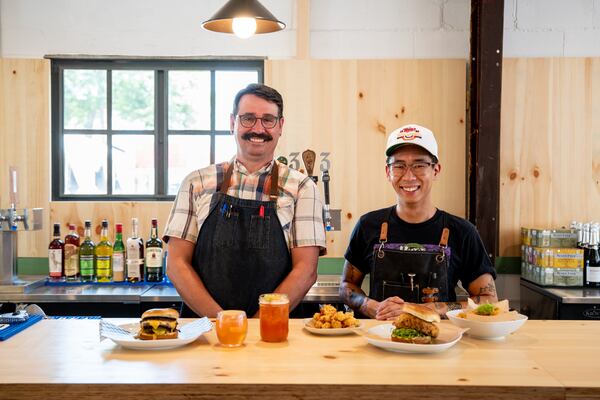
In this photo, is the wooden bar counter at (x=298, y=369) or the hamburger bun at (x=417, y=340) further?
the hamburger bun at (x=417, y=340)

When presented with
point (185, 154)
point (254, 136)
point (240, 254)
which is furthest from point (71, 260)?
point (254, 136)

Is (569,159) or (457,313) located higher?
(569,159)

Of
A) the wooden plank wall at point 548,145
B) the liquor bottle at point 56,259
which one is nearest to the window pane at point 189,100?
the liquor bottle at point 56,259

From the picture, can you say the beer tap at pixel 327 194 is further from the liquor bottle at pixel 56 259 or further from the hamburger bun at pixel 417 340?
the hamburger bun at pixel 417 340

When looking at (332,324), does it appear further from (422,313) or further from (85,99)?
(85,99)

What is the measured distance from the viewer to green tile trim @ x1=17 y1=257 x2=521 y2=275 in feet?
14.3

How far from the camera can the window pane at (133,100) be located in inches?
176

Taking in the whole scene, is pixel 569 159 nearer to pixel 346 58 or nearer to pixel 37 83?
pixel 346 58

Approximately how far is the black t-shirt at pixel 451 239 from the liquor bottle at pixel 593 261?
5.12 ft

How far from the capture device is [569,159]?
4.36m

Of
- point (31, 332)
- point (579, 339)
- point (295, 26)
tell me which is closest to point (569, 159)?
point (295, 26)

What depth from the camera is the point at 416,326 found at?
191 cm

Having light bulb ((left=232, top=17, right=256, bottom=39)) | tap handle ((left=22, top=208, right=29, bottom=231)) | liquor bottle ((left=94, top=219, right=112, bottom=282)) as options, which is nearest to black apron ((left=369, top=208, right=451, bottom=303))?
light bulb ((left=232, top=17, right=256, bottom=39))

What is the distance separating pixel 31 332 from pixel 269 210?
1017 mm
